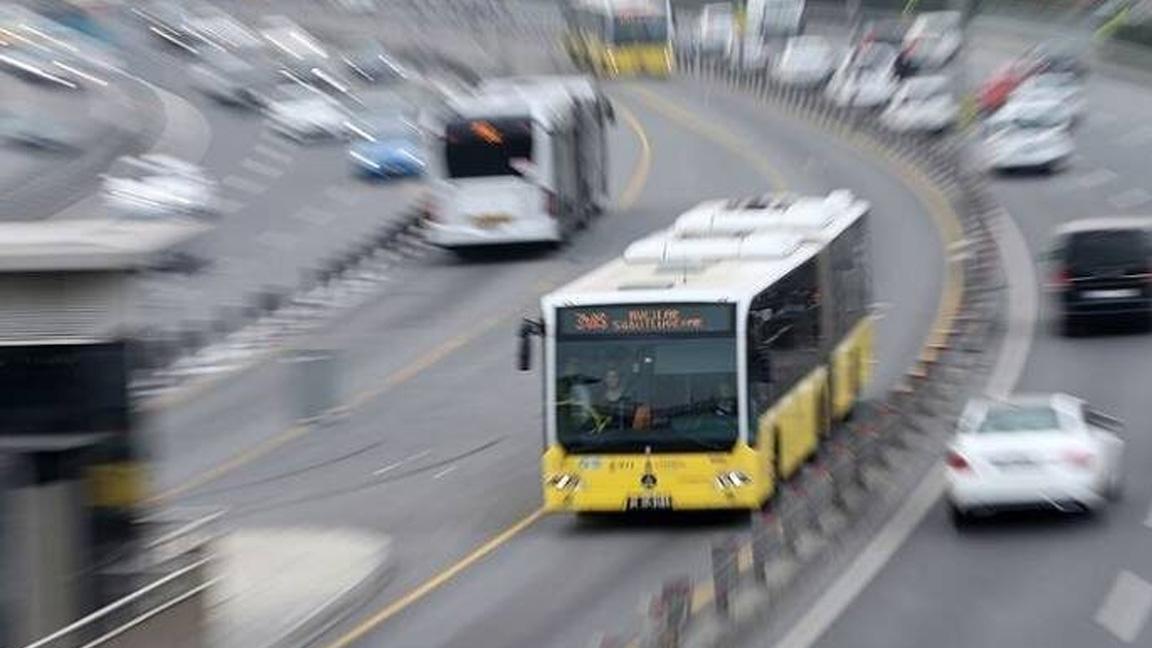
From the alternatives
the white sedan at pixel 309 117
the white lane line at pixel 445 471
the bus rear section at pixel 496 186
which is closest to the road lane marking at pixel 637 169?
the white sedan at pixel 309 117

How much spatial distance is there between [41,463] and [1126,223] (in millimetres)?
27278

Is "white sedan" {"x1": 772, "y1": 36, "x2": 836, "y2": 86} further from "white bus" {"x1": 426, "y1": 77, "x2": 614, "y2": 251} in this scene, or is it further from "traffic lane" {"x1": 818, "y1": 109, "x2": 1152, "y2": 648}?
"traffic lane" {"x1": 818, "y1": 109, "x2": 1152, "y2": 648}

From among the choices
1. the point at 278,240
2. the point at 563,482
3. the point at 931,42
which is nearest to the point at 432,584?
the point at 563,482

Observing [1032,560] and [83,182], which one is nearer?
[1032,560]

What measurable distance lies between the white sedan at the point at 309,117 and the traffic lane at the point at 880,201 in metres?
11.5

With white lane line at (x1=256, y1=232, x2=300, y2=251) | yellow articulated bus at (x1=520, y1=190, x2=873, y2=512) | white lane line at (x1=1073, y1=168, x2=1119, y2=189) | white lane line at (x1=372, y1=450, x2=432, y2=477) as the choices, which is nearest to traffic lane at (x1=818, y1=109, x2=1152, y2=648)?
yellow articulated bus at (x1=520, y1=190, x2=873, y2=512)

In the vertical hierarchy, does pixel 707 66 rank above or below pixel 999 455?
above

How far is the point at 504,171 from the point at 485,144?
2.49 ft

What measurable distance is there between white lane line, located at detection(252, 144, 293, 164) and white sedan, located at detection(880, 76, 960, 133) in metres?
16.4

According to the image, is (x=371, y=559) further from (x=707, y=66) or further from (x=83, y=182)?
(x=707, y=66)

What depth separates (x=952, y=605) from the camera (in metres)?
22.9

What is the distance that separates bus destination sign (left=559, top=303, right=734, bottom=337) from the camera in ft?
88.2

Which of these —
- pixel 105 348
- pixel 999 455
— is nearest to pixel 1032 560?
pixel 999 455

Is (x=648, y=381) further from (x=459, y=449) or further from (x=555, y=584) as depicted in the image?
(x=459, y=449)
